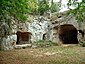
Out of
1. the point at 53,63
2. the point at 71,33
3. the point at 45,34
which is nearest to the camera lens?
the point at 53,63

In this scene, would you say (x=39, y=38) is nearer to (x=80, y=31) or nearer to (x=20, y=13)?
(x=80, y=31)

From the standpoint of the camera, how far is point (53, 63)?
8.21m

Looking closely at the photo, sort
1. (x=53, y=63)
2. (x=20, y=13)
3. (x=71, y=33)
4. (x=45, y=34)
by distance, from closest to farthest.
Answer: (x=53, y=63) → (x=20, y=13) → (x=45, y=34) → (x=71, y=33)

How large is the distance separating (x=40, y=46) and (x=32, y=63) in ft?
31.0

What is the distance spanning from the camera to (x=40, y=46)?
1772 cm

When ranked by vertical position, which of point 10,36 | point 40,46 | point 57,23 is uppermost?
point 57,23

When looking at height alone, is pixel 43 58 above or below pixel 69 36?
below

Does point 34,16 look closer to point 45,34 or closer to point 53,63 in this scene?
point 45,34

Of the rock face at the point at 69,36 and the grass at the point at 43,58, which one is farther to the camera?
the rock face at the point at 69,36

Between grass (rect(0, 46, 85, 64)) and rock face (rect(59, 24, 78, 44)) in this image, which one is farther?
rock face (rect(59, 24, 78, 44))

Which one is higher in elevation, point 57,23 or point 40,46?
point 57,23

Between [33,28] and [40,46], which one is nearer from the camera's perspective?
[40,46]

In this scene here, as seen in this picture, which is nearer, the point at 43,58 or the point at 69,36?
the point at 43,58

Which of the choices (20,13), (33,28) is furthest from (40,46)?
(20,13)
